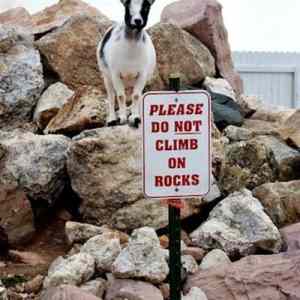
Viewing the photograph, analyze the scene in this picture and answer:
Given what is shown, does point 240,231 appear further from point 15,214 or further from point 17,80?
point 17,80

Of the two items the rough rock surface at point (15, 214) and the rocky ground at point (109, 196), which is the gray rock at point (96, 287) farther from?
the rough rock surface at point (15, 214)

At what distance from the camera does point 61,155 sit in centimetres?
578

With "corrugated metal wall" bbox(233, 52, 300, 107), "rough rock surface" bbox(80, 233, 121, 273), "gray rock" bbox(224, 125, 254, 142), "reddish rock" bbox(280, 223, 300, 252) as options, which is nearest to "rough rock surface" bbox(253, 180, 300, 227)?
"reddish rock" bbox(280, 223, 300, 252)

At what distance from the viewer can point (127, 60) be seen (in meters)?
5.36

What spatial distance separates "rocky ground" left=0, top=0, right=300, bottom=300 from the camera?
15.3 ft

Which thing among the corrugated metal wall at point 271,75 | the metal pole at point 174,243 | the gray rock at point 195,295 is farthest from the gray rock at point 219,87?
the metal pole at point 174,243

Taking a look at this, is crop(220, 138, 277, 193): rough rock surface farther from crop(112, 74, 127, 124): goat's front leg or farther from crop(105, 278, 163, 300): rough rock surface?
crop(105, 278, 163, 300): rough rock surface

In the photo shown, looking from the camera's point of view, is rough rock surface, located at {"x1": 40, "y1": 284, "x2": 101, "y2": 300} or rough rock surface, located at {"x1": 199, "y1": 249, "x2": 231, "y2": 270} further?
rough rock surface, located at {"x1": 199, "y1": 249, "x2": 231, "y2": 270}

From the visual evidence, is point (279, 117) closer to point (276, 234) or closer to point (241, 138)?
point (241, 138)

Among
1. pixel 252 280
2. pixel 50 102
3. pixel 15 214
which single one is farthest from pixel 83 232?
pixel 50 102

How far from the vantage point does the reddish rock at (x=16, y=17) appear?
911cm

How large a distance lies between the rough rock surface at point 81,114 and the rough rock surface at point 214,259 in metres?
1.62

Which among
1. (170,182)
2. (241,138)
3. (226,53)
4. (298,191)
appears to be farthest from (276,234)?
(226,53)

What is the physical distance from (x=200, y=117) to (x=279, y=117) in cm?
514
